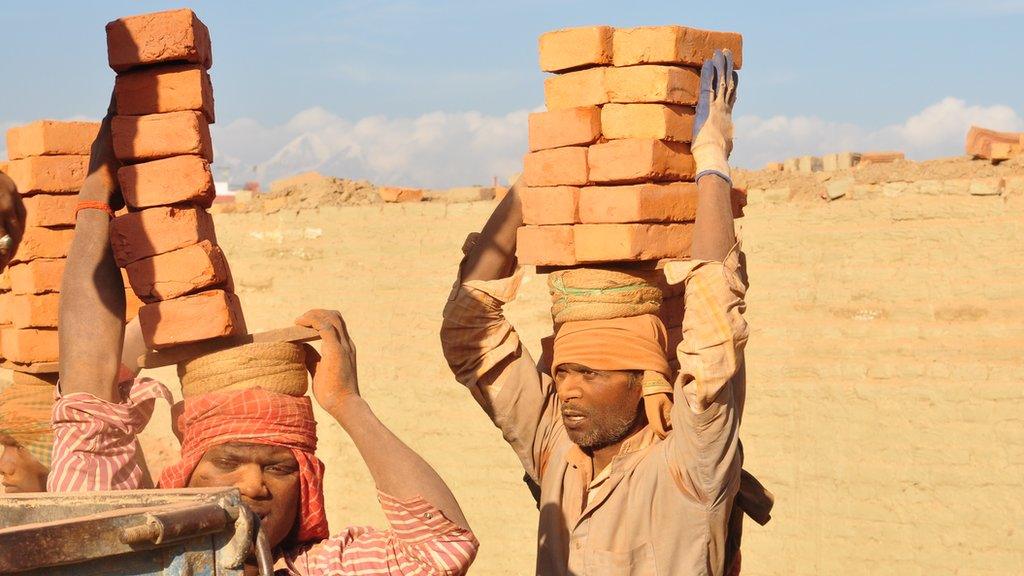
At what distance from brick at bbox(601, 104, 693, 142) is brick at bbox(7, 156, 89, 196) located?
267 centimetres

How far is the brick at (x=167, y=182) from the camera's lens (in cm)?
337

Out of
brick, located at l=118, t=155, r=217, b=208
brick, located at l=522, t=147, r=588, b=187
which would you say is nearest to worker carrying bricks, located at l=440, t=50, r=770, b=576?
brick, located at l=522, t=147, r=588, b=187

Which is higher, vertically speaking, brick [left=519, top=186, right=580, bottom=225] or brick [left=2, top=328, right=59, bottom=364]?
brick [left=519, top=186, right=580, bottom=225]

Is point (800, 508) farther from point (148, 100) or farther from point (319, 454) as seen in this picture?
point (148, 100)

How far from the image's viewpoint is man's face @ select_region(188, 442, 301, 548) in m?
3.00

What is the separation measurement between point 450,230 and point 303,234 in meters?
1.45

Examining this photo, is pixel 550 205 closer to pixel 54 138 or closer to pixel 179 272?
pixel 179 272

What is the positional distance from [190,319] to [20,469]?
5.20 feet

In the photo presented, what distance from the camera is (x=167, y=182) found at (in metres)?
3.38

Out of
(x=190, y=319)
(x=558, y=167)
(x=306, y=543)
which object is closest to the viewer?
(x=306, y=543)

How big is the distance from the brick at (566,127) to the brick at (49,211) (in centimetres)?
252

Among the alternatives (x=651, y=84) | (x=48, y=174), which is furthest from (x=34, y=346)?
(x=651, y=84)

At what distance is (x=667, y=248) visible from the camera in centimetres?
371

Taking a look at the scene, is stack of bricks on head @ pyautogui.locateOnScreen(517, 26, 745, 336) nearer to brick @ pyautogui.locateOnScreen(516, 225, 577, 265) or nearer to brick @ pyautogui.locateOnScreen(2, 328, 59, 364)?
brick @ pyautogui.locateOnScreen(516, 225, 577, 265)
